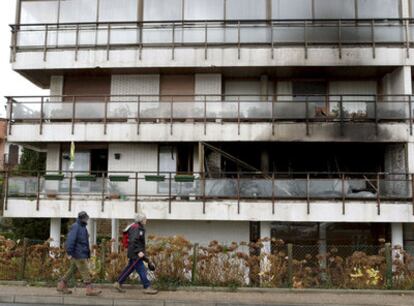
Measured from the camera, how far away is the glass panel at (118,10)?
59.8ft

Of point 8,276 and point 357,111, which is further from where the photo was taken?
point 357,111

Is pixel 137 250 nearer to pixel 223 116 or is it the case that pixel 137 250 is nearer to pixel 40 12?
pixel 223 116

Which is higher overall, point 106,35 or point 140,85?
point 106,35

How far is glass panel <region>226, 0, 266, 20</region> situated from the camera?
17.8 m

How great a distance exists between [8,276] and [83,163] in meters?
7.85

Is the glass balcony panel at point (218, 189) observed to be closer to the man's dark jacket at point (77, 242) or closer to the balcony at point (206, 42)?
the balcony at point (206, 42)

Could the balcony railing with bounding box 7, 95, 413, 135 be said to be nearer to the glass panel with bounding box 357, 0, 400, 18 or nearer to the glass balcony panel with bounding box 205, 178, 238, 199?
the glass balcony panel with bounding box 205, 178, 238, 199

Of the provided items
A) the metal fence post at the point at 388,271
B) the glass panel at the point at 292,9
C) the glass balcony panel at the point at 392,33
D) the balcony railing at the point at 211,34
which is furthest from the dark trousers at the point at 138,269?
the glass balcony panel at the point at 392,33

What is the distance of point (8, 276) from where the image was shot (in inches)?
440

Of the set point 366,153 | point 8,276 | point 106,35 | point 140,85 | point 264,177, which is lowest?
point 8,276

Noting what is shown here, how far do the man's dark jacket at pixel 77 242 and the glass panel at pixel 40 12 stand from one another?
1175 cm

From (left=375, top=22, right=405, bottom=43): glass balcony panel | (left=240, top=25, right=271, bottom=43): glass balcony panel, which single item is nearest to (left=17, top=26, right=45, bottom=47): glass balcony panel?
(left=240, top=25, right=271, bottom=43): glass balcony panel

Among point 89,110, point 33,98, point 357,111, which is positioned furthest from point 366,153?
point 33,98

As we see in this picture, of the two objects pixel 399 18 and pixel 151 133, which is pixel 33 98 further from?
pixel 399 18
